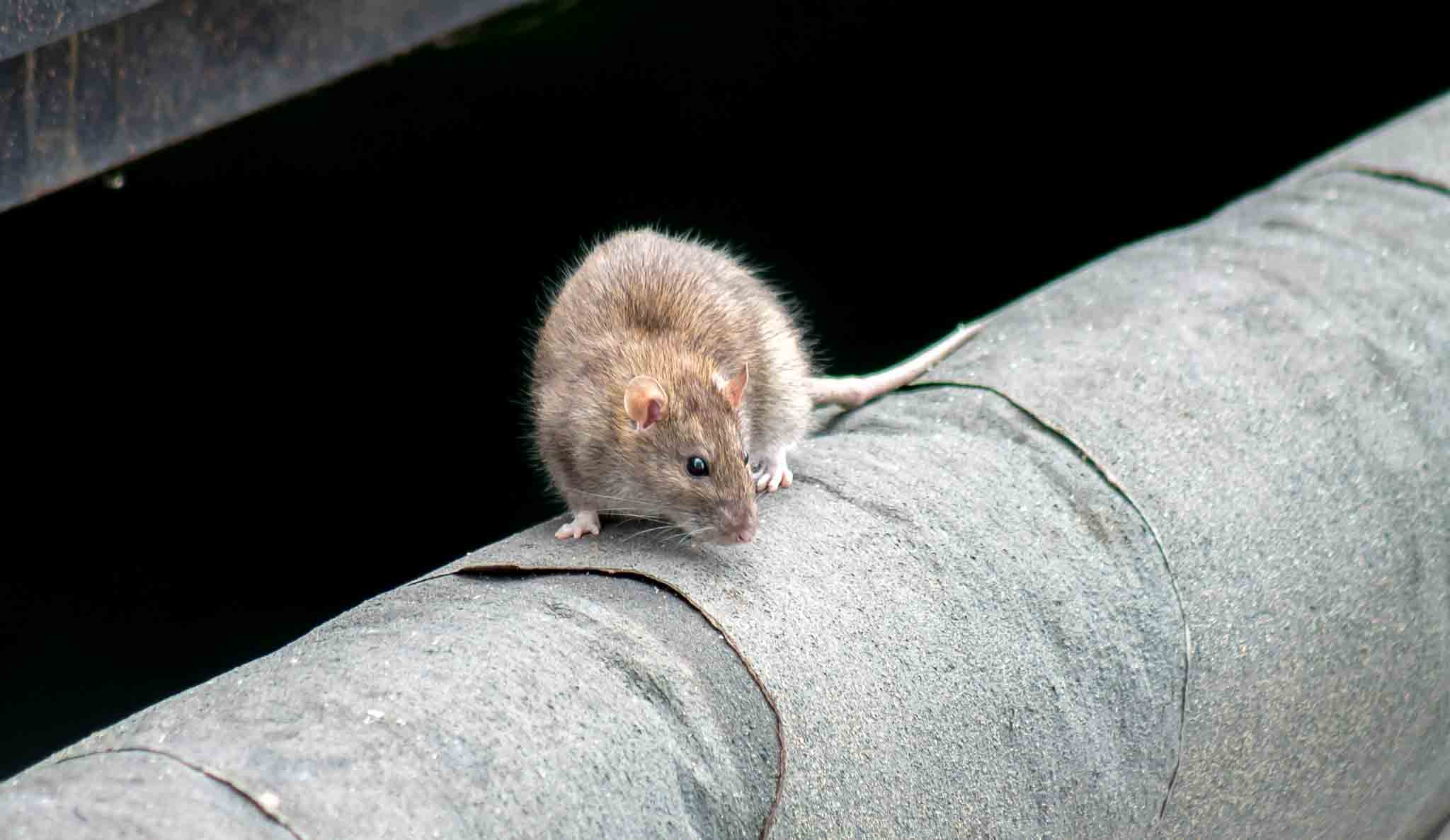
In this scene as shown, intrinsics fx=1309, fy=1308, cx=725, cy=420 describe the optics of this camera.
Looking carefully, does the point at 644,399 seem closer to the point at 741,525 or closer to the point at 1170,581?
the point at 741,525

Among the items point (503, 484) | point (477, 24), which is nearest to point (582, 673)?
point (477, 24)

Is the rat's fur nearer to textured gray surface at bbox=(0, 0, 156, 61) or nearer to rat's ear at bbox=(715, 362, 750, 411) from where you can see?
rat's ear at bbox=(715, 362, 750, 411)

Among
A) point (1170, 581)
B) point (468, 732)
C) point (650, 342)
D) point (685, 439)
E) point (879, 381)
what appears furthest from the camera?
point (879, 381)

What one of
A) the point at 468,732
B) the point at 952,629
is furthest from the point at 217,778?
the point at 952,629

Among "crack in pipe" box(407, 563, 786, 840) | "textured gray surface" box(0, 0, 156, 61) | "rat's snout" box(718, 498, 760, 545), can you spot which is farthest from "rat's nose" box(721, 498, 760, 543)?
"textured gray surface" box(0, 0, 156, 61)

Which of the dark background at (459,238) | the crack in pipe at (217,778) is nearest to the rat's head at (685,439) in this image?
the crack in pipe at (217,778)

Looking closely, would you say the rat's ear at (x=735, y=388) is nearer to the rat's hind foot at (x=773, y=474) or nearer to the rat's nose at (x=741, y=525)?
the rat's hind foot at (x=773, y=474)
